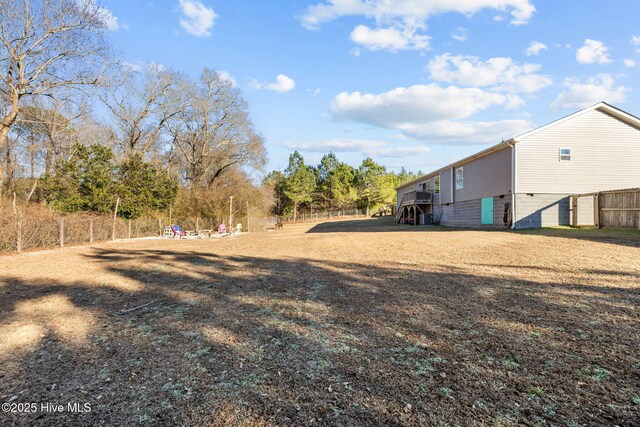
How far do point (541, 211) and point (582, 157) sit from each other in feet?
12.1

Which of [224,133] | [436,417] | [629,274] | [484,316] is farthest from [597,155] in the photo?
[224,133]

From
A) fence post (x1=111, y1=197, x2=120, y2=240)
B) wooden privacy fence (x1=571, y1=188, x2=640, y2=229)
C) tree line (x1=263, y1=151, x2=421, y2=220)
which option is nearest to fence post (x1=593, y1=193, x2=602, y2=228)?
wooden privacy fence (x1=571, y1=188, x2=640, y2=229)

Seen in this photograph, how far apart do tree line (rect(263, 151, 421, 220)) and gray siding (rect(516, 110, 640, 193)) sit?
3560 cm

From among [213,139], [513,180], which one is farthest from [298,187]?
[513,180]

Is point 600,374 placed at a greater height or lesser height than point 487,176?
lesser

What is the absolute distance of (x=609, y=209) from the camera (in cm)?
1338

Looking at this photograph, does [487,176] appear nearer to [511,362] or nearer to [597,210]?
[597,210]

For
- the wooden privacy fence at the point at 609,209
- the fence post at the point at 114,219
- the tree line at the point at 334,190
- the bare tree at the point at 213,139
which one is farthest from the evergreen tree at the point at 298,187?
the wooden privacy fence at the point at 609,209

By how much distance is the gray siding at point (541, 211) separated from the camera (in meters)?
16.0

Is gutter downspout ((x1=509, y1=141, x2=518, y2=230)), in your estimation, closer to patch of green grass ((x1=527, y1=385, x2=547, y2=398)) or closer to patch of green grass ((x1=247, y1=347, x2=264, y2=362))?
patch of green grass ((x1=527, y1=385, x2=547, y2=398))

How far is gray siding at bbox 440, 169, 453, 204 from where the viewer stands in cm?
2308

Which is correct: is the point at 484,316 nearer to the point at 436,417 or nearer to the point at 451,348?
the point at 451,348

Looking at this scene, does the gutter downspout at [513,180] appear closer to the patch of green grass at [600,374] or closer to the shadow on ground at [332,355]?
the shadow on ground at [332,355]

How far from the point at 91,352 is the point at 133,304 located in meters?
1.70
